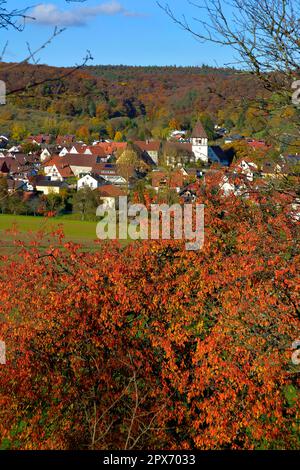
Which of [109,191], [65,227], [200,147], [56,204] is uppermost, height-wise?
[200,147]

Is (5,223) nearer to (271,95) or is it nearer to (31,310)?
(31,310)

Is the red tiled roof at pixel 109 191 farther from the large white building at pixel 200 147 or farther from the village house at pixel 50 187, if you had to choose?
the large white building at pixel 200 147

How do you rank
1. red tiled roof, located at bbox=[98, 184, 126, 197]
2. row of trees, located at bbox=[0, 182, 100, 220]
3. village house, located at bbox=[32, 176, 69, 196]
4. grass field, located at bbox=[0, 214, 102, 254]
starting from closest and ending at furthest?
1. grass field, located at bbox=[0, 214, 102, 254]
2. red tiled roof, located at bbox=[98, 184, 126, 197]
3. row of trees, located at bbox=[0, 182, 100, 220]
4. village house, located at bbox=[32, 176, 69, 196]

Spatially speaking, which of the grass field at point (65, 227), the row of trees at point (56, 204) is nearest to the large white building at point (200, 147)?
the grass field at point (65, 227)

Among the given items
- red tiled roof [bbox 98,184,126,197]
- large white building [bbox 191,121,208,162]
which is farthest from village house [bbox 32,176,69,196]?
large white building [bbox 191,121,208,162]

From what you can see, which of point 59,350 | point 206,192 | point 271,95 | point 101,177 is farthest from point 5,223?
point 271,95

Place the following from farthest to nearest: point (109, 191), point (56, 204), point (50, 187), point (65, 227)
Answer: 1. point (50, 187)
2. point (56, 204)
3. point (109, 191)
4. point (65, 227)

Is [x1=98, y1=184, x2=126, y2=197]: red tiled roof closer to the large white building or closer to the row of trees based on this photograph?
the row of trees

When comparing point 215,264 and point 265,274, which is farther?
point 215,264

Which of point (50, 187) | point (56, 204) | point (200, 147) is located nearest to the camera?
point (200, 147)

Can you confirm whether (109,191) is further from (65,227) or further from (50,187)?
(50,187)

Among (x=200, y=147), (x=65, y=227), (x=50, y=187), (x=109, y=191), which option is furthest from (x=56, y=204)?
(x=200, y=147)
